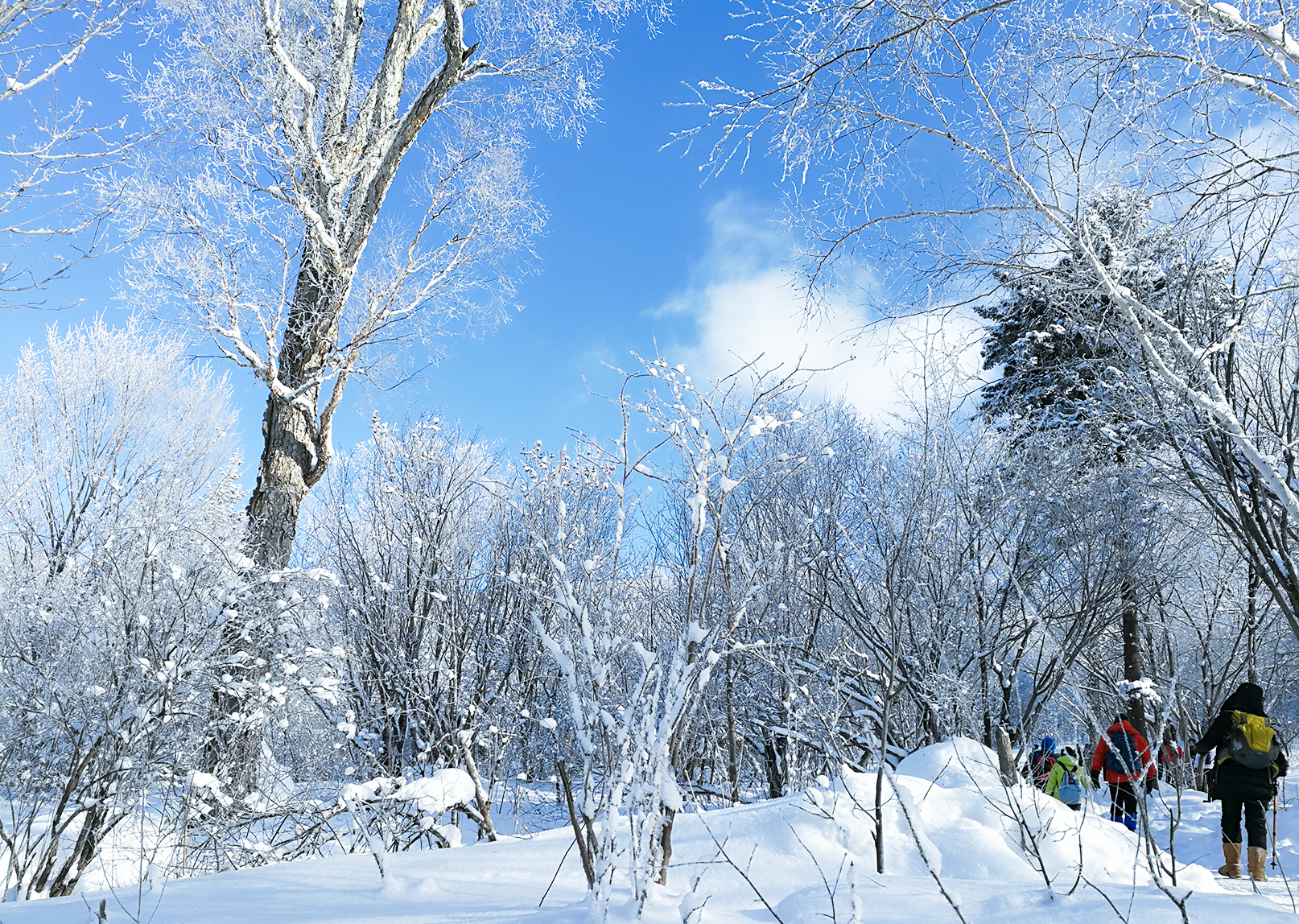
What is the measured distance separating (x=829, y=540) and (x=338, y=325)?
19.0ft

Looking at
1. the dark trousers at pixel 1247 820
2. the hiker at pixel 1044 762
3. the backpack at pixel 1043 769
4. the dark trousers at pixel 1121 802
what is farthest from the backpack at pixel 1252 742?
the backpack at pixel 1043 769

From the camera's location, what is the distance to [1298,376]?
5.76 meters

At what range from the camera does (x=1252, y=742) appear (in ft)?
16.5

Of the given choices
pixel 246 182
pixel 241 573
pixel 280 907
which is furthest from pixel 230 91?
pixel 280 907

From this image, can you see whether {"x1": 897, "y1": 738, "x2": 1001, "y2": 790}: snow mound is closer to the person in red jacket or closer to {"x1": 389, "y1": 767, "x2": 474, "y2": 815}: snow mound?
the person in red jacket

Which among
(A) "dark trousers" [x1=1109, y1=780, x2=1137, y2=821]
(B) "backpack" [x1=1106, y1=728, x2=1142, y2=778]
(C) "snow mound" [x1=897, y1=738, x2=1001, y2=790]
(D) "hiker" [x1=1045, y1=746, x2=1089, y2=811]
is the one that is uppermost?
(C) "snow mound" [x1=897, y1=738, x2=1001, y2=790]

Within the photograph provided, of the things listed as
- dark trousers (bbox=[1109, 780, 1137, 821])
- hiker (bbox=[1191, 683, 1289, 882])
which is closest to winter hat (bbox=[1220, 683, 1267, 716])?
hiker (bbox=[1191, 683, 1289, 882])

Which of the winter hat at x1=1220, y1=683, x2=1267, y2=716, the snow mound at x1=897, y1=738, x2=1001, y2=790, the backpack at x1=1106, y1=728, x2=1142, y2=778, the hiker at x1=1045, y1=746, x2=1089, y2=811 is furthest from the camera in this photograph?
the hiker at x1=1045, y1=746, x2=1089, y2=811

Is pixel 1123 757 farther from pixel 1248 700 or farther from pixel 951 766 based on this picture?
pixel 951 766

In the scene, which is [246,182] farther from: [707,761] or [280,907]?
[707,761]

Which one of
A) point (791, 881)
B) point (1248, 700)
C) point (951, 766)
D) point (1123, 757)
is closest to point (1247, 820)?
point (1248, 700)

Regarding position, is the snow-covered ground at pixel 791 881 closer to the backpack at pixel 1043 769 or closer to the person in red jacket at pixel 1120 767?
the person in red jacket at pixel 1120 767

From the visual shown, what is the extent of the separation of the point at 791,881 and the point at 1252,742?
4.07 m

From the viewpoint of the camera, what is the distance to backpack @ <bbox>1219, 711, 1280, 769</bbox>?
16.4 ft
